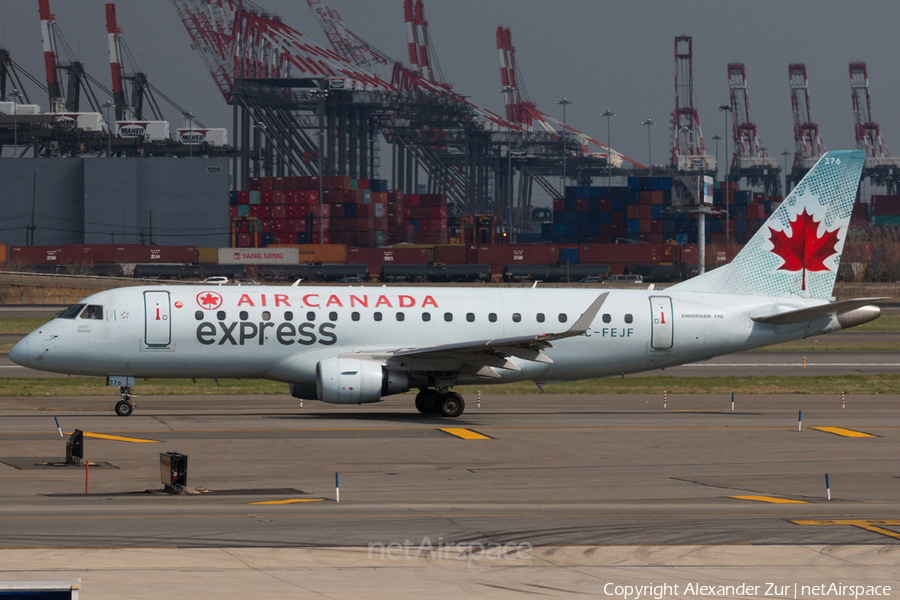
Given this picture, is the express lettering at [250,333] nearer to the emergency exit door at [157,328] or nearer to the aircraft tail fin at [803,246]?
the emergency exit door at [157,328]

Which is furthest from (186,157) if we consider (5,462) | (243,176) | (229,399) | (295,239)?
(5,462)

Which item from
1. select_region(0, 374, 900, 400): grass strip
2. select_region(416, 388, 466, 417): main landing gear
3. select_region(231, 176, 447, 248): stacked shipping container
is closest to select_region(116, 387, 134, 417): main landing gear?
select_region(0, 374, 900, 400): grass strip

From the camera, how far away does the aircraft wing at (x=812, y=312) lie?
32125 mm

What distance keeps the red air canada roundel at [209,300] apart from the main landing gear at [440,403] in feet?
22.3

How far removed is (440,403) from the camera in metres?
32.2

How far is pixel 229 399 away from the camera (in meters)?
38.2

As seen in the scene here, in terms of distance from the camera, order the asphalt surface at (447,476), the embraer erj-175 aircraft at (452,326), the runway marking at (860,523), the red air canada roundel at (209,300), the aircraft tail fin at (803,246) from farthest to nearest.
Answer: the aircraft tail fin at (803,246) < the red air canada roundel at (209,300) < the embraer erj-175 aircraft at (452,326) < the runway marking at (860,523) < the asphalt surface at (447,476)

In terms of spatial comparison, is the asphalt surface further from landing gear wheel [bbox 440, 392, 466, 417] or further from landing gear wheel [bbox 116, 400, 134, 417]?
landing gear wheel [bbox 116, 400, 134, 417]

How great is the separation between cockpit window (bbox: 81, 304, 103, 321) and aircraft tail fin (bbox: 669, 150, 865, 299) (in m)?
18.4

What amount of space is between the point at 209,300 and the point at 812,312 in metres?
18.7

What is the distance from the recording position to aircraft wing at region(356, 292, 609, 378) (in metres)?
29.8

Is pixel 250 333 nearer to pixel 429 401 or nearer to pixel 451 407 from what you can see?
pixel 429 401

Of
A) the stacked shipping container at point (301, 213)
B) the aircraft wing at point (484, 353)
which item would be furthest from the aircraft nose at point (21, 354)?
the stacked shipping container at point (301, 213)

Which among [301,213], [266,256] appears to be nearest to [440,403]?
[266,256]
